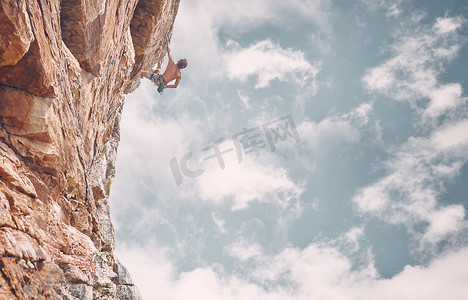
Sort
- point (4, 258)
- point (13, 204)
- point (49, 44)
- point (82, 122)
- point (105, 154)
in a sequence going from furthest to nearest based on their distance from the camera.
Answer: point (105, 154)
point (82, 122)
point (49, 44)
point (13, 204)
point (4, 258)

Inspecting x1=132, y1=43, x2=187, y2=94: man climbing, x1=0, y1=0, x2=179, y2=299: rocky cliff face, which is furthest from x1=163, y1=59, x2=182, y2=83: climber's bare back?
x1=0, y1=0, x2=179, y2=299: rocky cliff face

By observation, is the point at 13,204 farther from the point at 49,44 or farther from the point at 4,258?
the point at 49,44

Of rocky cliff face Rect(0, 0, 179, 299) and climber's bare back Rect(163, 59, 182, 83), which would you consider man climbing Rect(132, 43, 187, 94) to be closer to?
climber's bare back Rect(163, 59, 182, 83)

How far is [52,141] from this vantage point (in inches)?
333

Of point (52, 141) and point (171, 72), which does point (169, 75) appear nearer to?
Result: point (171, 72)

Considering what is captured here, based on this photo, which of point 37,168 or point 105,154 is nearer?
point 37,168

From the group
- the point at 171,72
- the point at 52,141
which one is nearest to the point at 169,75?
the point at 171,72

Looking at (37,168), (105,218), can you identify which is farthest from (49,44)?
(105,218)

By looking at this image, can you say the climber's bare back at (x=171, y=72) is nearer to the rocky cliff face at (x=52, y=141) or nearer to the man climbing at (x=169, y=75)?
the man climbing at (x=169, y=75)

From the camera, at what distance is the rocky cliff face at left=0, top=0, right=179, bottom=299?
6.35m

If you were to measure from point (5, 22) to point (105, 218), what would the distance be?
38.1 ft

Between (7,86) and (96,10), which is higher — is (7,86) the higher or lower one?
the lower one

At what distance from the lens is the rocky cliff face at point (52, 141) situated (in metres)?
6.35

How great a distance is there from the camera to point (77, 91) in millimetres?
10562
